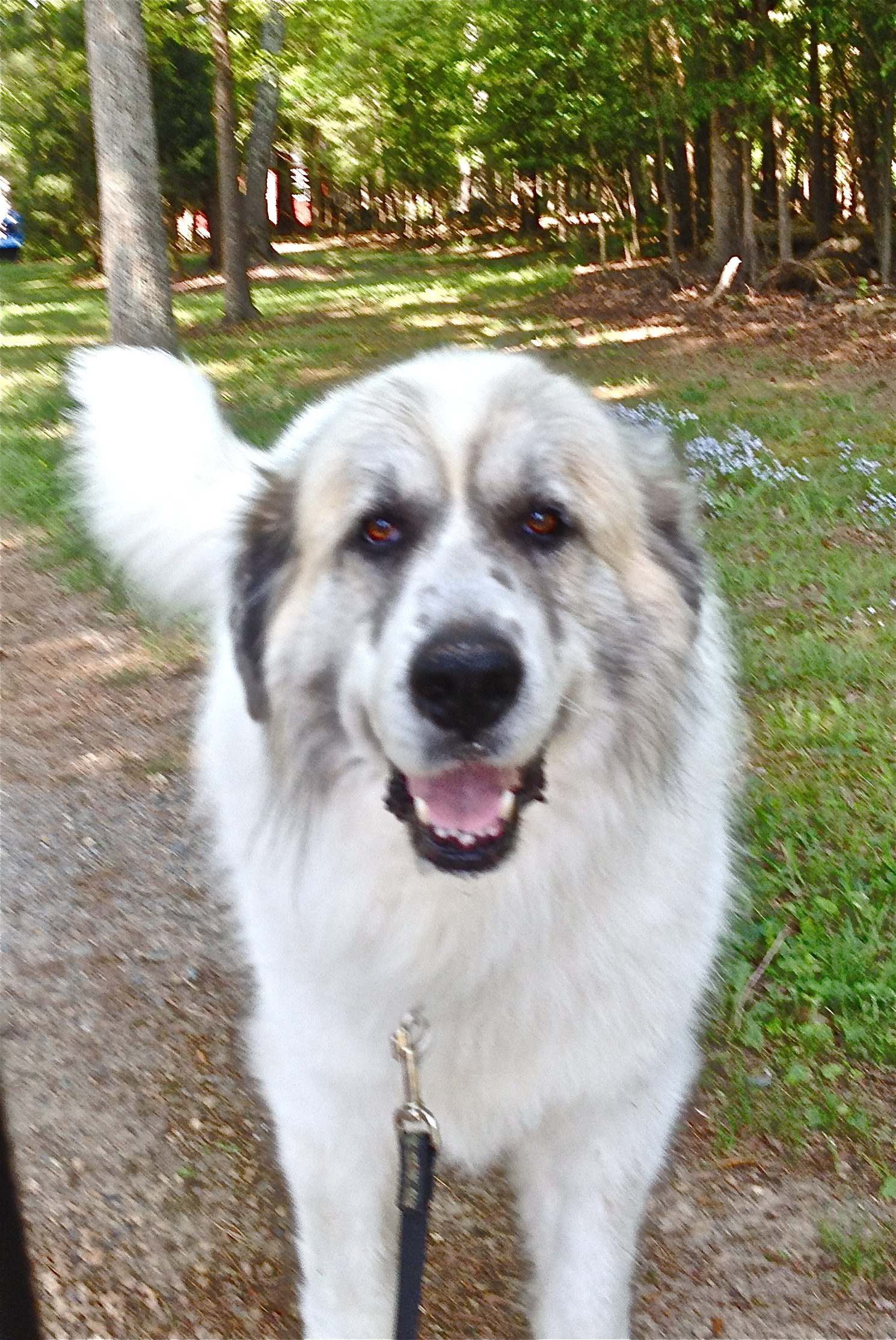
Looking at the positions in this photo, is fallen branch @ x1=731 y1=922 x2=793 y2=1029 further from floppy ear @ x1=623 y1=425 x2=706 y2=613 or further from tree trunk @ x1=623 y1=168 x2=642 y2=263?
tree trunk @ x1=623 y1=168 x2=642 y2=263

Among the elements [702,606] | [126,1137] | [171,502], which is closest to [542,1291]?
[126,1137]

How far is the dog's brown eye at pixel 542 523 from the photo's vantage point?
195 centimetres

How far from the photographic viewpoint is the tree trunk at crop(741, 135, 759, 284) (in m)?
13.0

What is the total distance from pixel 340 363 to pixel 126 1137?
30.8ft

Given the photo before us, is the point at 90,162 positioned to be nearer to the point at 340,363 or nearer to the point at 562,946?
the point at 340,363

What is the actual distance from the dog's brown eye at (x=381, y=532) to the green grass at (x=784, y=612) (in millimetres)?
1438

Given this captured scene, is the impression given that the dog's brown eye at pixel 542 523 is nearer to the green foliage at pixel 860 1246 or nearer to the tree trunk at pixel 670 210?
the green foliage at pixel 860 1246

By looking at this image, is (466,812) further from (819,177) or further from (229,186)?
(819,177)

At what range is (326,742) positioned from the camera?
192 cm

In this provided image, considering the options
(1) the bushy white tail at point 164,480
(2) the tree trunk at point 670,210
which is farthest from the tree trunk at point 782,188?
(1) the bushy white tail at point 164,480

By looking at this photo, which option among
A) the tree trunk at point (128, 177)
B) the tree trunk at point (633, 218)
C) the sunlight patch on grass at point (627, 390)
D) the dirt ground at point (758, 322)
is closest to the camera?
the tree trunk at point (128, 177)

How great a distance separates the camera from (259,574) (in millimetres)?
2096

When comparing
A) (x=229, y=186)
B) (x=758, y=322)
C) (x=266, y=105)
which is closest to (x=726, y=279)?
(x=758, y=322)

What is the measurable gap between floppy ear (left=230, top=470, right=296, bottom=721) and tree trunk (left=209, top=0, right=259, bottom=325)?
1203 cm
